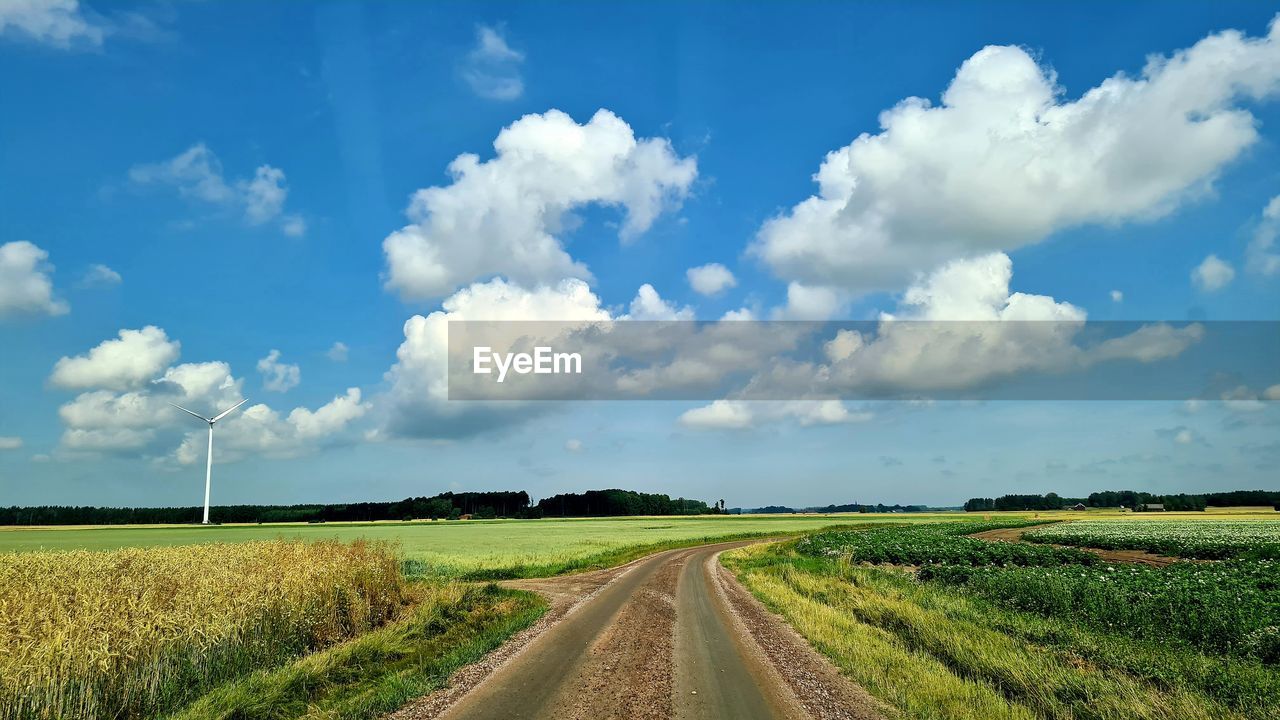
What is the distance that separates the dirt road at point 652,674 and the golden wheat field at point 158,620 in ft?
16.2

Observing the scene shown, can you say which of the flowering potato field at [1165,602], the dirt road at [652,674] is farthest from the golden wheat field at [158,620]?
the flowering potato field at [1165,602]

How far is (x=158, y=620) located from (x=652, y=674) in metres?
10.1

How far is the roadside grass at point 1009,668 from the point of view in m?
11.8

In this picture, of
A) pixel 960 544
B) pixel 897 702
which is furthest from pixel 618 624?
pixel 960 544


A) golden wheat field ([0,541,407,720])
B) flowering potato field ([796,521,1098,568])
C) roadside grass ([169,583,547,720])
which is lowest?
flowering potato field ([796,521,1098,568])

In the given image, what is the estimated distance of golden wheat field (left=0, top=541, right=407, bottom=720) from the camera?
1086 centimetres

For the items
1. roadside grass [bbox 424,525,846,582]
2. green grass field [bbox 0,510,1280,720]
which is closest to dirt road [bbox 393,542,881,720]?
green grass field [bbox 0,510,1280,720]

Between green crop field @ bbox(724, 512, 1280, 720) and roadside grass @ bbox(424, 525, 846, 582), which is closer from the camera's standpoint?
green crop field @ bbox(724, 512, 1280, 720)

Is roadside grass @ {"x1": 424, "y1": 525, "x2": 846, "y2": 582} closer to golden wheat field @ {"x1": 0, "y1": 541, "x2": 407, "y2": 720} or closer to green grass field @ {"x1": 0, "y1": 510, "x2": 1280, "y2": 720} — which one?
green grass field @ {"x1": 0, "y1": 510, "x2": 1280, "y2": 720}

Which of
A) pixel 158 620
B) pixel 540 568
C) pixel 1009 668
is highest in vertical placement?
pixel 158 620

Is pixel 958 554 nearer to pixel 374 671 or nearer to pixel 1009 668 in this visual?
pixel 1009 668

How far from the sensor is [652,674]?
1443 cm

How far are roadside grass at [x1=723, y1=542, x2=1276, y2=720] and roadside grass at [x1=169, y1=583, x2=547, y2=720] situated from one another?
9447 mm

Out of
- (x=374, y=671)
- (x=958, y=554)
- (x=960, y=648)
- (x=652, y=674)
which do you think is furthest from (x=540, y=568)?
(x=960, y=648)
